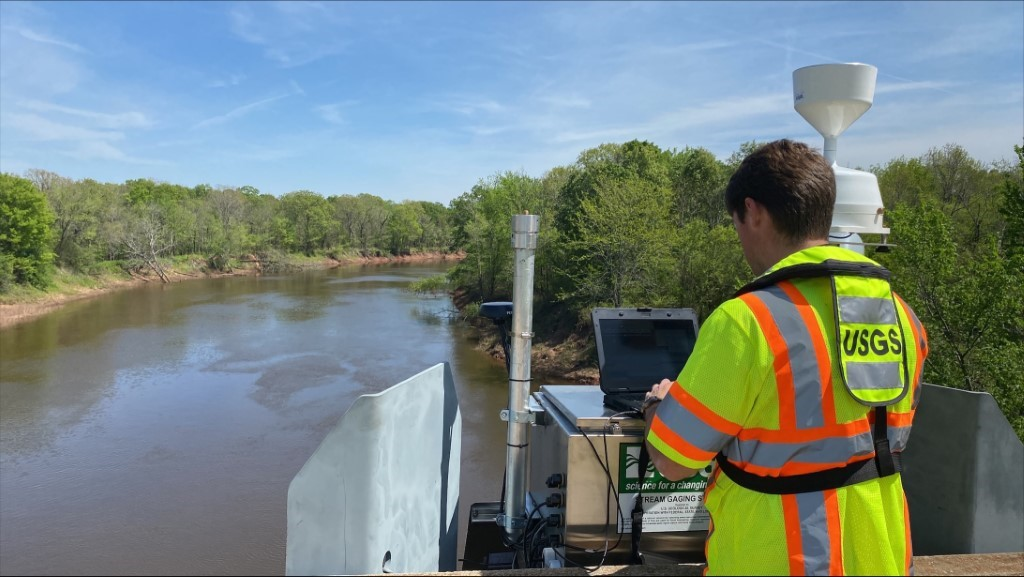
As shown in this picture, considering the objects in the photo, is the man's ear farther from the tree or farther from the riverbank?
the riverbank

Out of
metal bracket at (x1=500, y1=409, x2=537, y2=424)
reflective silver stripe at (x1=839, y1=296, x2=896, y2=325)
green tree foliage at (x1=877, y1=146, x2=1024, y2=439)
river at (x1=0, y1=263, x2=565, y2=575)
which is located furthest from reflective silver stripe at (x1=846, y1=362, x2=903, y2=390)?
green tree foliage at (x1=877, y1=146, x2=1024, y2=439)

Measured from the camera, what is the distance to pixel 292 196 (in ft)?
282

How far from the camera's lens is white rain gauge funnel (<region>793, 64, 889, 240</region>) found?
258cm

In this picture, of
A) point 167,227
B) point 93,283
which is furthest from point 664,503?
point 167,227

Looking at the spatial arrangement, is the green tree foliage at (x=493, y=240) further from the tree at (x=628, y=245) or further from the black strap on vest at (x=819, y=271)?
the black strap on vest at (x=819, y=271)

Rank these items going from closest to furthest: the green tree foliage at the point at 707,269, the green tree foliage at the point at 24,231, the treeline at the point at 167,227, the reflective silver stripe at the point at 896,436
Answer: the reflective silver stripe at the point at 896,436 → the green tree foliage at the point at 707,269 → the green tree foliage at the point at 24,231 → the treeline at the point at 167,227

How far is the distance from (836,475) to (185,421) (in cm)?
2063

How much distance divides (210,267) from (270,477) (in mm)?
50083

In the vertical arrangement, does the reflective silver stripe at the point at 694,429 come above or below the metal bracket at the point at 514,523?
above

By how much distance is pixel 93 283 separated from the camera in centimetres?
4494

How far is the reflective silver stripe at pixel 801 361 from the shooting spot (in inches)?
57.5

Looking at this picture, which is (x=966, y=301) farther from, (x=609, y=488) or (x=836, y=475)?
(x=836, y=475)

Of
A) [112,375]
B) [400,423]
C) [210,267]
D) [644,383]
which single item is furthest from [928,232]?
[210,267]

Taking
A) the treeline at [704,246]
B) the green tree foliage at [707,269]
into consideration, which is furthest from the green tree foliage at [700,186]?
the green tree foliage at [707,269]
